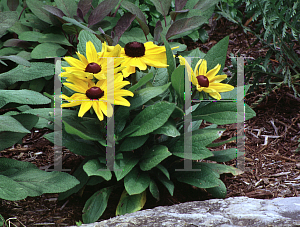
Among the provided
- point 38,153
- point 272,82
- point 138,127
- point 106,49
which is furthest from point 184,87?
point 272,82

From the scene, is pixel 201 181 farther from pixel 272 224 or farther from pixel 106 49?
pixel 106 49

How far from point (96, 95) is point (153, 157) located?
0.41 metres

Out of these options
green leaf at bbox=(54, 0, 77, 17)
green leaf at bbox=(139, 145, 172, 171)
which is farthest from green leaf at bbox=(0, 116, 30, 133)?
green leaf at bbox=(54, 0, 77, 17)

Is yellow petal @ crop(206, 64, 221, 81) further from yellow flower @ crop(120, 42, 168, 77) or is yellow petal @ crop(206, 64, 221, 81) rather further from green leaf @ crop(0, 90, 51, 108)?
green leaf @ crop(0, 90, 51, 108)

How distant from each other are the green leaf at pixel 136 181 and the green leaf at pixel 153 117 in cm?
23

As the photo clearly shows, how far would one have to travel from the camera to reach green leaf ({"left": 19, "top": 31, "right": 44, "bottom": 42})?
2.52 meters

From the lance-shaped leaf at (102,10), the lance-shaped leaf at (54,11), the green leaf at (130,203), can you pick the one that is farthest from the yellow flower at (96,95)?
the lance-shaped leaf at (54,11)

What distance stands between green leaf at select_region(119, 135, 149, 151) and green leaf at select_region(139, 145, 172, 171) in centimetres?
8

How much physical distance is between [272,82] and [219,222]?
1.82 m

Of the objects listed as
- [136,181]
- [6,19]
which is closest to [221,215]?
[136,181]

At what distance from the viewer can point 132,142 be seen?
1.64 metres

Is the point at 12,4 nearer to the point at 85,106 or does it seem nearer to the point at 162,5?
the point at 162,5

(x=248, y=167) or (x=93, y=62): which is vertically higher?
(x=93, y=62)

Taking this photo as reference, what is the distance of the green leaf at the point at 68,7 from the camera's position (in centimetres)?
242
